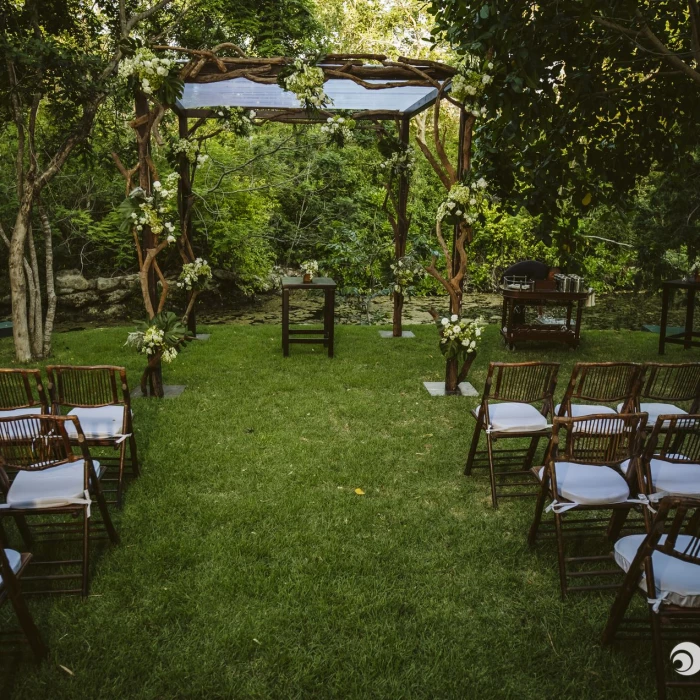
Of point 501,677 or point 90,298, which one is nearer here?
point 501,677

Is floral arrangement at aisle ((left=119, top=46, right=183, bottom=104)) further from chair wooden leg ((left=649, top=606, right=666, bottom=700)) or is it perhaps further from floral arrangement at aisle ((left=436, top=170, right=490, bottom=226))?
chair wooden leg ((left=649, top=606, right=666, bottom=700))

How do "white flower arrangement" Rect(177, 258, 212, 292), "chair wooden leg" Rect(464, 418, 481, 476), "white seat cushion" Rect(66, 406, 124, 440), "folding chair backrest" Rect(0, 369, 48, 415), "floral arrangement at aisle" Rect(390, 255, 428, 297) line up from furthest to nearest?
"white flower arrangement" Rect(177, 258, 212, 292) < "floral arrangement at aisle" Rect(390, 255, 428, 297) < "chair wooden leg" Rect(464, 418, 481, 476) < "white seat cushion" Rect(66, 406, 124, 440) < "folding chair backrest" Rect(0, 369, 48, 415)

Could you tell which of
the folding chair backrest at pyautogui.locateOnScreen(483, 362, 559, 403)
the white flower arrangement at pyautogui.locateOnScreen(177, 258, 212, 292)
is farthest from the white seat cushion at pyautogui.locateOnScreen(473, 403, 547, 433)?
the white flower arrangement at pyautogui.locateOnScreen(177, 258, 212, 292)

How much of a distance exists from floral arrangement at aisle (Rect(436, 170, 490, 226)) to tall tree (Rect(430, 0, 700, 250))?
25cm

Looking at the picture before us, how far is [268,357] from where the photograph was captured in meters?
8.20

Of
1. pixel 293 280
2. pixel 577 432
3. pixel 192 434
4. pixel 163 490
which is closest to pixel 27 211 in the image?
pixel 293 280

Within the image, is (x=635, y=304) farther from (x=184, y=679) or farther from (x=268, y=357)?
(x=184, y=679)

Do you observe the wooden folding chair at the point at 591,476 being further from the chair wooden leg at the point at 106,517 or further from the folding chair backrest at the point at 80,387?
the folding chair backrest at the point at 80,387

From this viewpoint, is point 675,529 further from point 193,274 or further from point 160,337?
point 193,274

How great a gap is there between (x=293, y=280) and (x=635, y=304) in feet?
33.0

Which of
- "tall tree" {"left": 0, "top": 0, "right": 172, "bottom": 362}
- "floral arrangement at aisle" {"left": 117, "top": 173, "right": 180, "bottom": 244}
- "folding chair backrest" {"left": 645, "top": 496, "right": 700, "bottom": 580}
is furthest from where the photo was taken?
"tall tree" {"left": 0, "top": 0, "right": 172, "bottom": 362}

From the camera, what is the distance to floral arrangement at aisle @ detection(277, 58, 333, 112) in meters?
5.62

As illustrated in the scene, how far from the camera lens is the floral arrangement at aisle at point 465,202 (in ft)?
19.5

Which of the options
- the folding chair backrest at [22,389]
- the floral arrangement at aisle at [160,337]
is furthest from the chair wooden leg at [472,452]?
the floral arrangement at aisle at [160,337]
